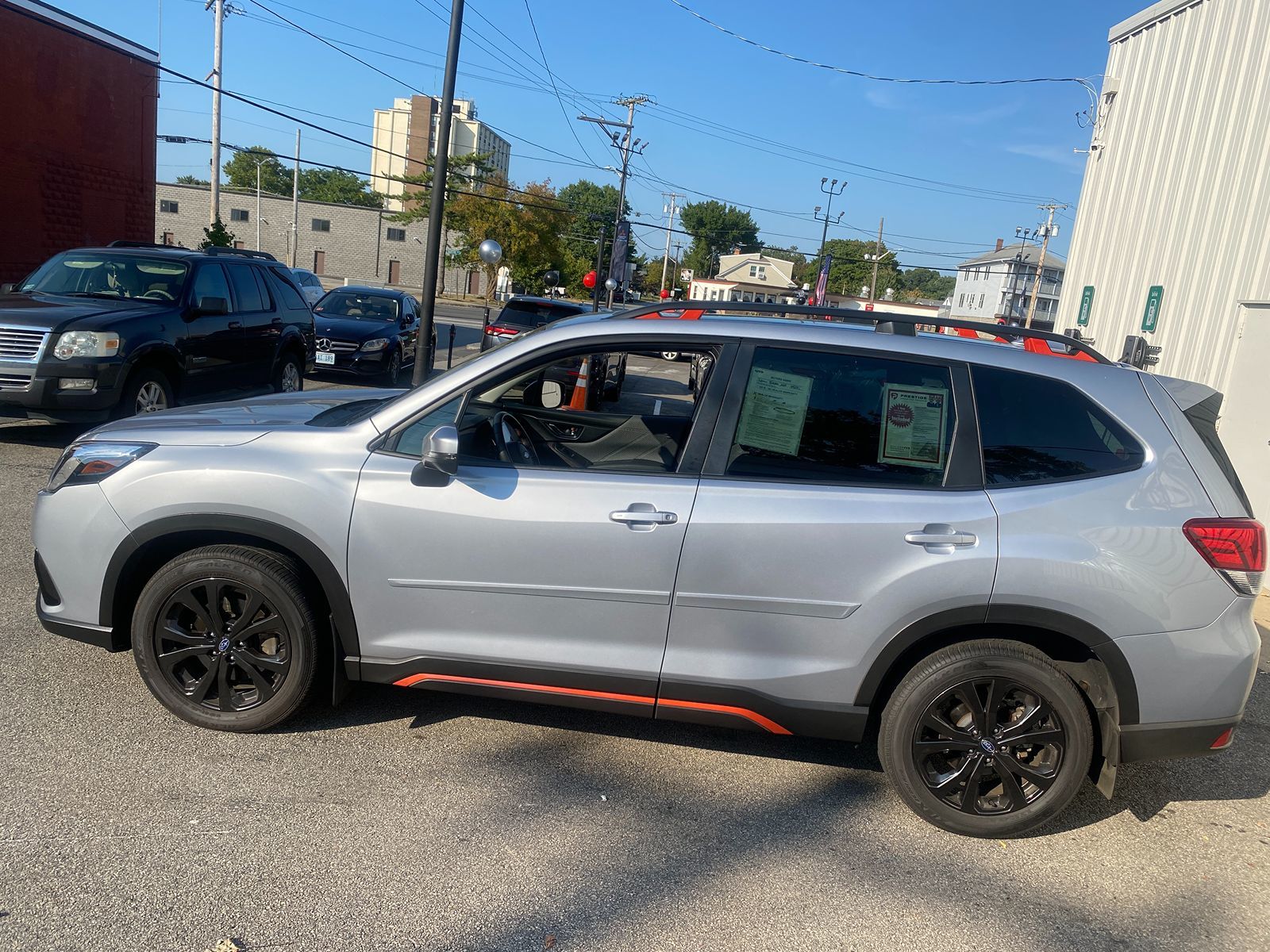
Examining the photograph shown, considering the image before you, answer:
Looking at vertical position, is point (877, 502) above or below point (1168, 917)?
above

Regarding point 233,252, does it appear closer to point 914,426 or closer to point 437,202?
point 437,202

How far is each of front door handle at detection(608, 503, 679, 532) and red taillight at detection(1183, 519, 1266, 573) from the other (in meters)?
1.80

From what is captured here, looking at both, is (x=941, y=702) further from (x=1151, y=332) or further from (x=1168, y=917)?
(x=1151, y=332)

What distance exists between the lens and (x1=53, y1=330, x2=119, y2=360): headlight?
7.89 meters

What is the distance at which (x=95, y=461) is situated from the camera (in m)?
3.77

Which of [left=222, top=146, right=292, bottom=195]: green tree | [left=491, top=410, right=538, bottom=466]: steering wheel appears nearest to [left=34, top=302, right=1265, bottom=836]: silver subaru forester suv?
[left=491, top=410, right=538, bottom=466]: steering wheel

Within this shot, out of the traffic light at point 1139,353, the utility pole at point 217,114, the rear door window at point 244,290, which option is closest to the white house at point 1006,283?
the utility pole at point 217,114

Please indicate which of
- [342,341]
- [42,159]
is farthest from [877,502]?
[42,159]

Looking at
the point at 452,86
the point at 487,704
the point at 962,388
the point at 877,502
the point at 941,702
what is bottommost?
the point at 487,704

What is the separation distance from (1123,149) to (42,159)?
60.4 feet

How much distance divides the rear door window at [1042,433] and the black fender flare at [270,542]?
246cm

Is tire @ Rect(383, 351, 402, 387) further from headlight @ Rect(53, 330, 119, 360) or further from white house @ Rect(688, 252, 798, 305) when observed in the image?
white house @ Rect(688, 252, 798, 305)

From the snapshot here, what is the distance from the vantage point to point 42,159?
1764cm

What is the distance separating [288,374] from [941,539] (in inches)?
387
